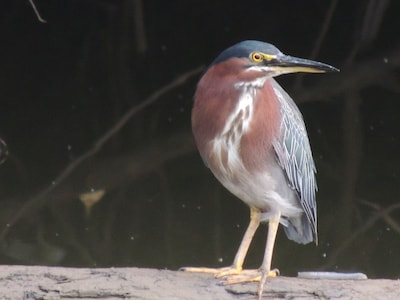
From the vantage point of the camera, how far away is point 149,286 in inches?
77.7

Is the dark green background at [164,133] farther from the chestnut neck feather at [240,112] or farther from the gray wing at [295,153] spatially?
the chestnut neck feather at [240,112]

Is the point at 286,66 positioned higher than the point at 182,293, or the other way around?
the point at 286,66

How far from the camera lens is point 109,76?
4.81 meters

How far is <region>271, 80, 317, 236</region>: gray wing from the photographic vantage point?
2.19m

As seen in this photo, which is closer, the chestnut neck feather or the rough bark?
the rough bark

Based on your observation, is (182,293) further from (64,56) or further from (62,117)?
(64,56)

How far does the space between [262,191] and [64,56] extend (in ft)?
9.37

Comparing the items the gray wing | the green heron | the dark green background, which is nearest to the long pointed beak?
the green heron

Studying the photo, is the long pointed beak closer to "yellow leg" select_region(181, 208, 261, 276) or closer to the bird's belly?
the bird's belly

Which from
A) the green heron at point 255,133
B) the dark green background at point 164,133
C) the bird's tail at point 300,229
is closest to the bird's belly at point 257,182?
the green heron at point 255,133

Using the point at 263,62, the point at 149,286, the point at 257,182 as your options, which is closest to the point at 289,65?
the point at 263,62

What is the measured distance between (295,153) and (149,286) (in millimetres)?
495

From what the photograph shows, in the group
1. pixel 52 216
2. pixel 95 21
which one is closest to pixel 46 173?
pixel 52 216

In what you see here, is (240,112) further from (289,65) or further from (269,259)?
(269,259)
